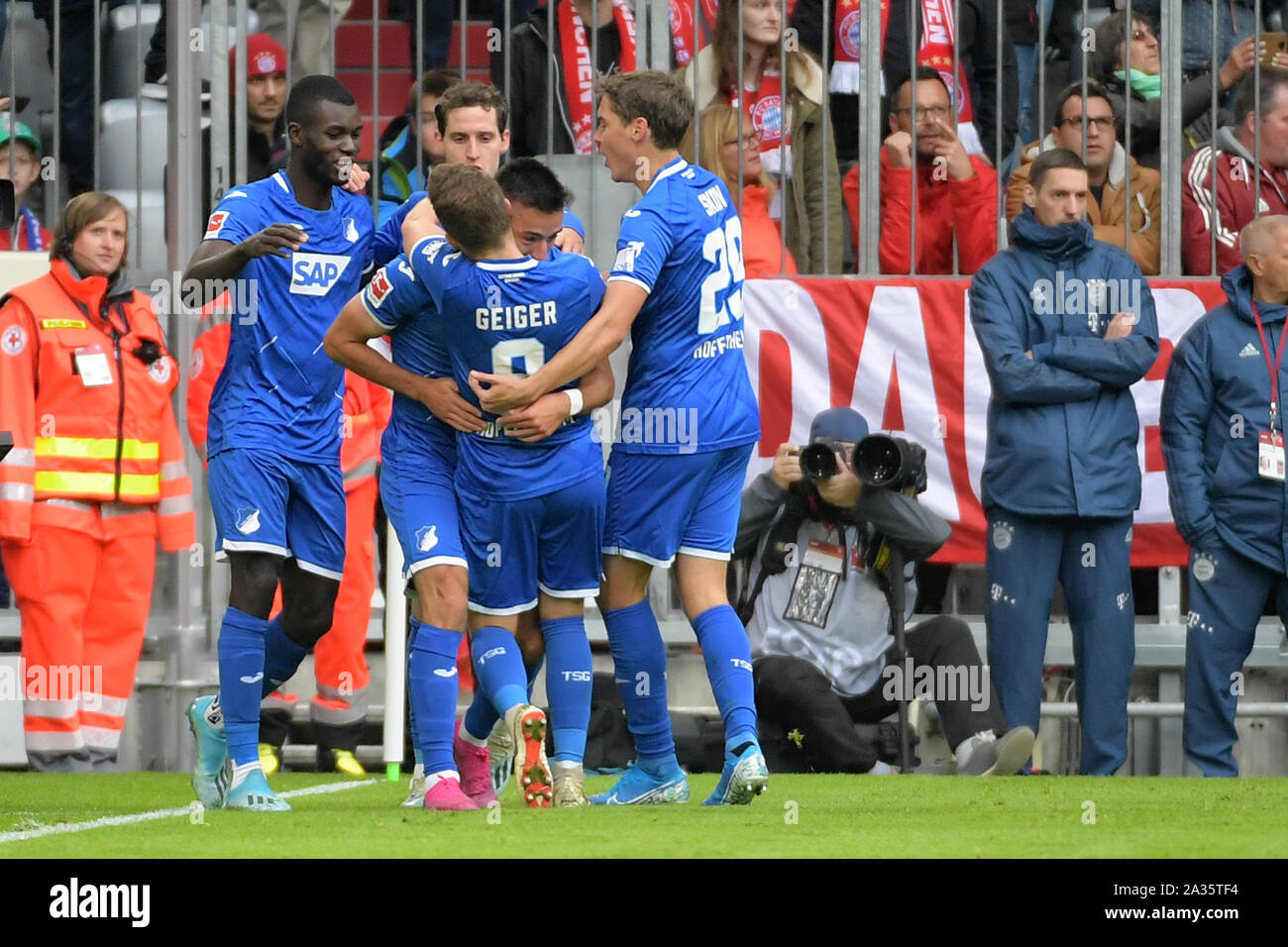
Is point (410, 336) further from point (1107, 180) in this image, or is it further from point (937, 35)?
point (1107, 180)

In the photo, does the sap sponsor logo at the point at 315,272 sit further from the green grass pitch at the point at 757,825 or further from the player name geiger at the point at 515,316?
the green grass pitch at the point at 757,825

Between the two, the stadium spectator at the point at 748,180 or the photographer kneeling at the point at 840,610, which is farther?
the stadium spectator at the point at 748,180

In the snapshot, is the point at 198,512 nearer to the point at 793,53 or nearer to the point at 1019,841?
the point at 793,53

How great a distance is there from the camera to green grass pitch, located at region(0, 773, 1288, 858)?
505 centimetres

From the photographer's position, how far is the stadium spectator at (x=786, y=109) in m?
9.40

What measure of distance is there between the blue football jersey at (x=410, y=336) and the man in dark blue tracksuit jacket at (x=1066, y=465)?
2.86 meters

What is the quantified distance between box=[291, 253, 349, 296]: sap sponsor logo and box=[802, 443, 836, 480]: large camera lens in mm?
2327

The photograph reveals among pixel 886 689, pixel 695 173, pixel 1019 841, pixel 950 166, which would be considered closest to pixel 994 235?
pixel 950 166

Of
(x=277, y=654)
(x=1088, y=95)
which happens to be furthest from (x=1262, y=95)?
(x=277, y=654)

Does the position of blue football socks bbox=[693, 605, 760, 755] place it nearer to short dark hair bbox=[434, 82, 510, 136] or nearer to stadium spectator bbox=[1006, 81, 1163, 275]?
short dark hair bbox=[434, 82, 510, 136]

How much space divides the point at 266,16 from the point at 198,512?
223 cm

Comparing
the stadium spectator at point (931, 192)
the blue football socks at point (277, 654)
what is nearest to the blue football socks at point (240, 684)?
the blue football socks at point (277, 654)

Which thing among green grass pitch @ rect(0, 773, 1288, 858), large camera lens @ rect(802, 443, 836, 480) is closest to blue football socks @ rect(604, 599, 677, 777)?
green grass pitch @ rect(0, 773, 1288, 858)

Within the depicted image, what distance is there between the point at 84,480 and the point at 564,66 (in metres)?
2.68
